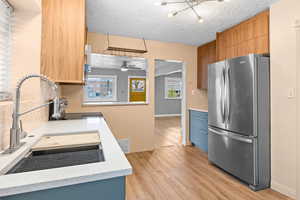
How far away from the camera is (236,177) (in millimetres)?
2230

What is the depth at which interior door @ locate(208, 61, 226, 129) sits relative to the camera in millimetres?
2398

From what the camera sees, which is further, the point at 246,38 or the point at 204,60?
the point at 204,60

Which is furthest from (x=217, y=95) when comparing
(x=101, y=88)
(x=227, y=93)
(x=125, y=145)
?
(x=101, y=88)

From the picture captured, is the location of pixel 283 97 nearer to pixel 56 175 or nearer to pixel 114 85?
pixel 56 175

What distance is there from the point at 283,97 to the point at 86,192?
7.57 ft

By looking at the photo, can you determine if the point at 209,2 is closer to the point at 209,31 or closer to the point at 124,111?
the point at 209,31

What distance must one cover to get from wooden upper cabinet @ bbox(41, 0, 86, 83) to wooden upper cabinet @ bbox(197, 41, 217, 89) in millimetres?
2740

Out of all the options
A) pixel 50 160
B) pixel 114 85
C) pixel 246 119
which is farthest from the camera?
pixel 114 85

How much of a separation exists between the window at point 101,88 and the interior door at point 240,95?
5.59 m

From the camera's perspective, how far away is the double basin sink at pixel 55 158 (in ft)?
2.75

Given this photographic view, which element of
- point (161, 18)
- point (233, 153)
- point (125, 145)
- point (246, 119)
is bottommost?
point (125, 145)

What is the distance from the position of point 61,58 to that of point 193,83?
3036 mm

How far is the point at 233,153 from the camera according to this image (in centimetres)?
221

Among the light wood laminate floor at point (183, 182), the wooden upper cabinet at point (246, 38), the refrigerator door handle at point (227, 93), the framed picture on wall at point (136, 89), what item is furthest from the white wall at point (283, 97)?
the framed picture on wall at point (136, 89)
